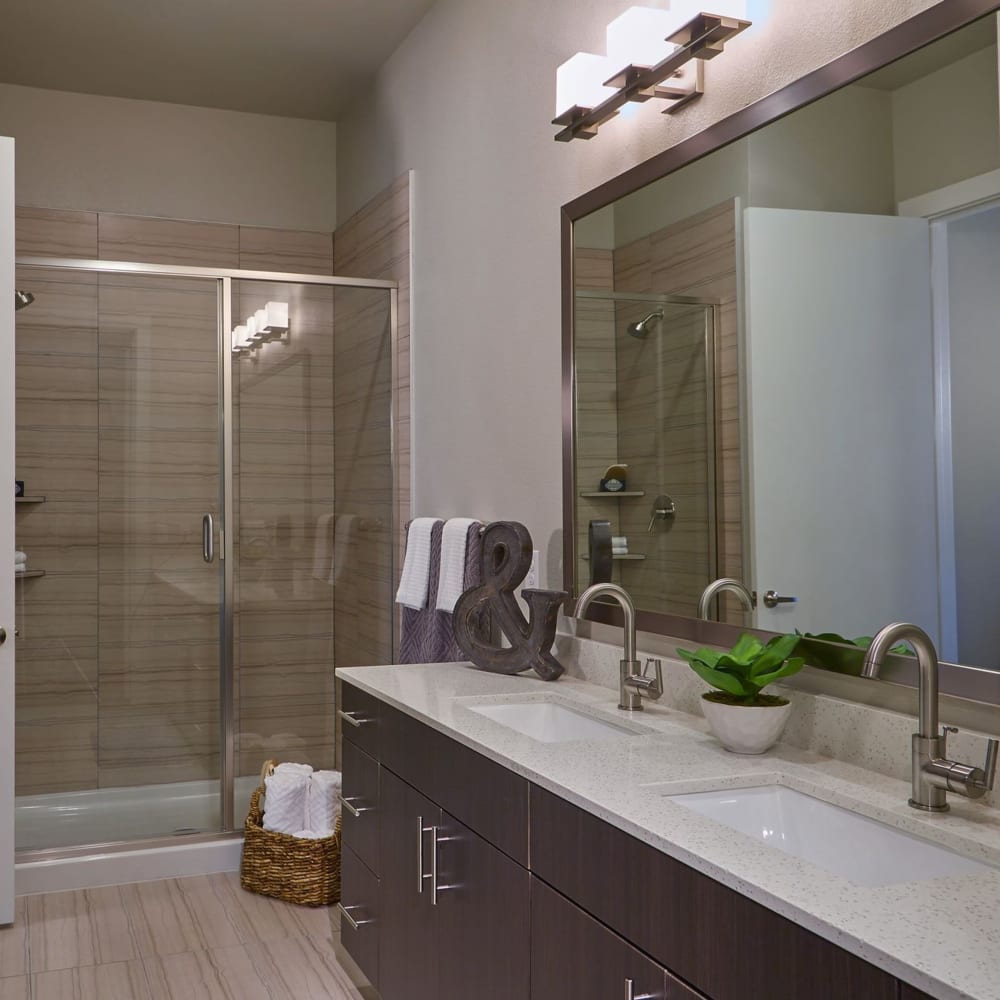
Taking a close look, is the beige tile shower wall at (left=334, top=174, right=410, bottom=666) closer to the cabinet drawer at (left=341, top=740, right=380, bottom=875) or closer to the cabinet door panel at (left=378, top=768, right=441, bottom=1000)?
the cabinet drawer at (left=341, top=740, right=380, bottom=875)

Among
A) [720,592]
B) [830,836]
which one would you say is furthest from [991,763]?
[720,592]

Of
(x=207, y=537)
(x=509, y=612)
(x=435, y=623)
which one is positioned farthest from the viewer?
(x=207, y=537)

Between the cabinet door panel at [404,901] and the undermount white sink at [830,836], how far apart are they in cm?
65

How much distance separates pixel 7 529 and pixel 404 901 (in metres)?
1.65

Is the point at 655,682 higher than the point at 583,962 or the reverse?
higher

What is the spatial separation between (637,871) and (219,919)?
2.11 m

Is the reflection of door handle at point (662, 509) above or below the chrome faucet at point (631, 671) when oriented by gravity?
above

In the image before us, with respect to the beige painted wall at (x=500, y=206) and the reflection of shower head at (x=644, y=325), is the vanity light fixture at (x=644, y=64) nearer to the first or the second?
the beige painted wall at (x=500, y=206)

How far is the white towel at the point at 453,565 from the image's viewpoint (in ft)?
9.57

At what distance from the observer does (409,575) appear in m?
3.20

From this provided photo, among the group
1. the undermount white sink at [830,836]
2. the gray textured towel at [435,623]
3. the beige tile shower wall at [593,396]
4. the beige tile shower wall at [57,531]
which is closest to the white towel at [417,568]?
the gray textured towel at [435,623]

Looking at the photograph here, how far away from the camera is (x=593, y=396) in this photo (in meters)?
2.43

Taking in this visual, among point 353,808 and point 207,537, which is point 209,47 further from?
point 353,808

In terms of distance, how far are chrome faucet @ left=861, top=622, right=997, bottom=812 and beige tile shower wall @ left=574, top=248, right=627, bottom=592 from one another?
99cm
